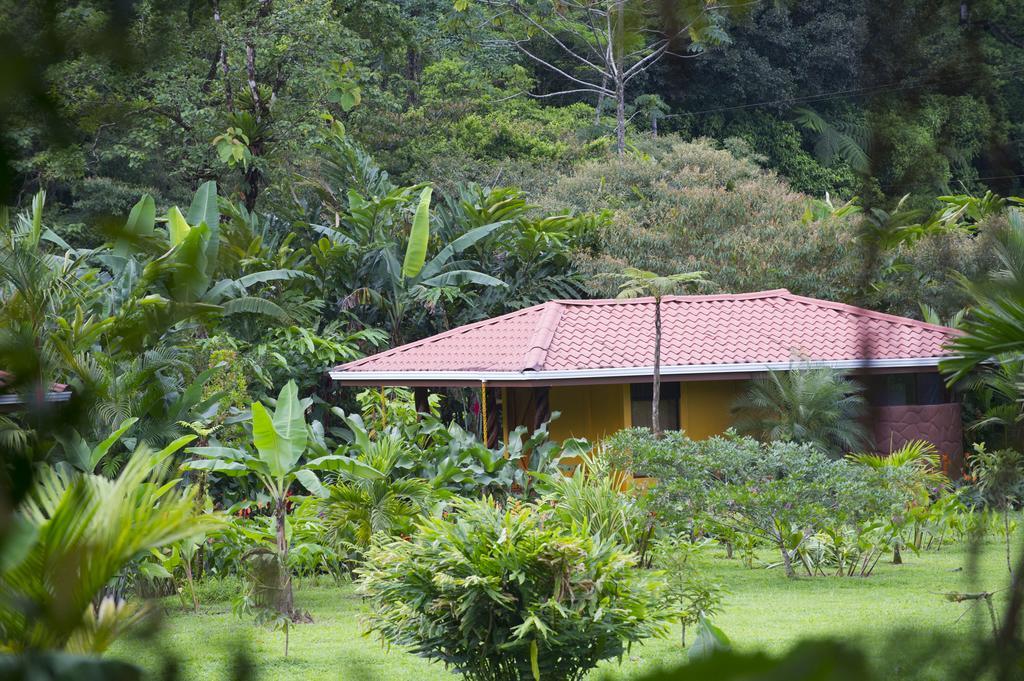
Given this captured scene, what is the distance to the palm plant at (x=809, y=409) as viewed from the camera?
11102mm

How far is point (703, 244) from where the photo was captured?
1506cm

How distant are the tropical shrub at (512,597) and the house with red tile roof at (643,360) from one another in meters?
6.38

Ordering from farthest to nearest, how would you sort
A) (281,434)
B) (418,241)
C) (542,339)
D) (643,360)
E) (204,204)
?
(418,241)
(542,339)
(643,360)
(204,204)
(281,434)

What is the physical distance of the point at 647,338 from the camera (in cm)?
1288

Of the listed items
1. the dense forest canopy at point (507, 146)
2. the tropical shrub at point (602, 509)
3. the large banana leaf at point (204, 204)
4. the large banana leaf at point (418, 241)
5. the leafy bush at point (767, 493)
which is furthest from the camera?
the large banana leaf at point (418, 241)

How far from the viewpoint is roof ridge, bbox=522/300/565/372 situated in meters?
11.8

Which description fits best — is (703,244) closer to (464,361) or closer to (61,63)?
(464,361)

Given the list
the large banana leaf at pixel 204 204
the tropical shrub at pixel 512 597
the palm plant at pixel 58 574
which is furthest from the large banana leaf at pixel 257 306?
the palm plant at pixel 58 574

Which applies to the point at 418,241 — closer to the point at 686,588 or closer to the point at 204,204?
the point at 204,204

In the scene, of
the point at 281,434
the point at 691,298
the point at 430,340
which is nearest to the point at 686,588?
the point at 281,434

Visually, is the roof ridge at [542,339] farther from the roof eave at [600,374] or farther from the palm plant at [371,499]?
the palm plant at [371,499]

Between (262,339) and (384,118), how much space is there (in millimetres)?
7058

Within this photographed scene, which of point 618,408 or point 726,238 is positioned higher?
point 726,238

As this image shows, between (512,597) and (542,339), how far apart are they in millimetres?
7494
